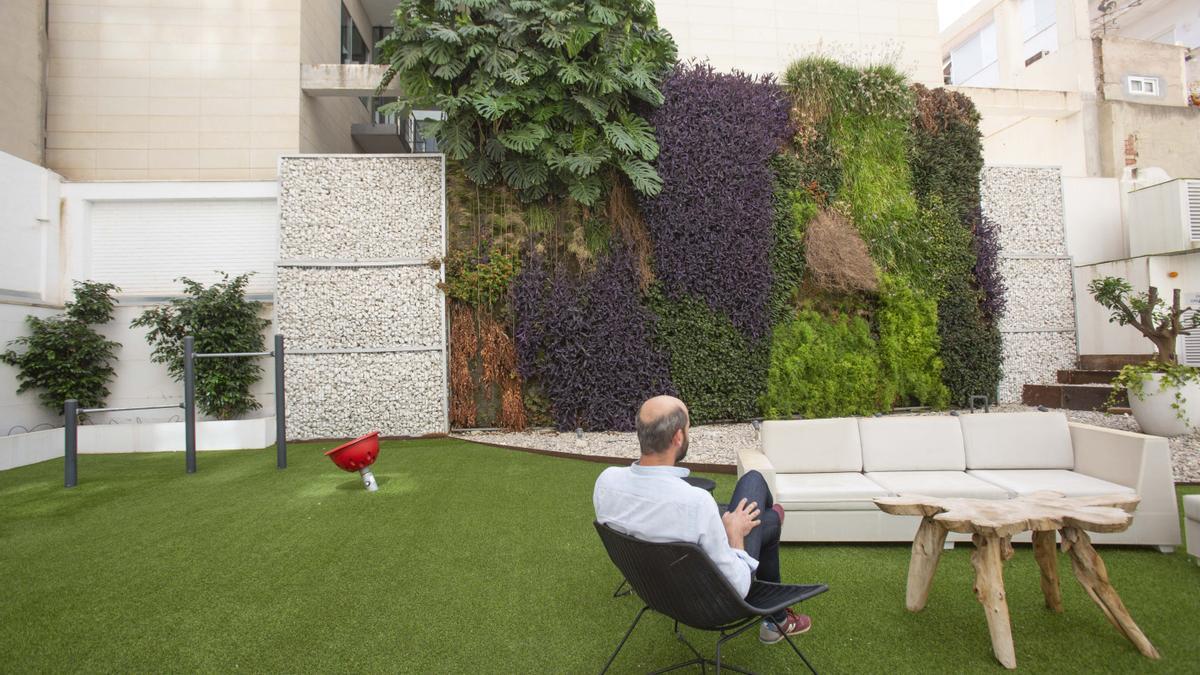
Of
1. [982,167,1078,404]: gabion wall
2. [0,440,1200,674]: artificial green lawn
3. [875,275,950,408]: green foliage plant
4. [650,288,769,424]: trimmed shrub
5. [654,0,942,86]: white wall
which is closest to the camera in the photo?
[0,440,1200,674]: artificial green lawn

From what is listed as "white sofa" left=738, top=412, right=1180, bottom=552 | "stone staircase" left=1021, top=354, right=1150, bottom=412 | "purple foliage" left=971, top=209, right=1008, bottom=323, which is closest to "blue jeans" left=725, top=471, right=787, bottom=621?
"white sofa" left=738, top=412, right=1180, bottom=552

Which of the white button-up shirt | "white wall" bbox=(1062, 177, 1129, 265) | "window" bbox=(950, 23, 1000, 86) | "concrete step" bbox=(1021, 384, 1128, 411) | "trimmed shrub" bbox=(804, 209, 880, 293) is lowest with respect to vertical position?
"concrete step" bbox=(1021, 384, 1128, 411)

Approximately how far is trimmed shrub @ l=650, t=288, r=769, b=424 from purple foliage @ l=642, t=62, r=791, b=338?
7.3 inches

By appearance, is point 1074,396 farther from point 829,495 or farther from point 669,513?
point 669,513

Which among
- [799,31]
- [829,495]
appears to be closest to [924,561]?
[829,495]

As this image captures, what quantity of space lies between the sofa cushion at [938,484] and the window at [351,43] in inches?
471

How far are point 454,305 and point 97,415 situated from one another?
5.11 meters

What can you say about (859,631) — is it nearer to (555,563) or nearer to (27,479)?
(555,563)

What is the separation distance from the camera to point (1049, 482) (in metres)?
3.61

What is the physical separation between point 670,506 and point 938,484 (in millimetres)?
2479

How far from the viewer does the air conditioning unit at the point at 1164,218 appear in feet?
28.6

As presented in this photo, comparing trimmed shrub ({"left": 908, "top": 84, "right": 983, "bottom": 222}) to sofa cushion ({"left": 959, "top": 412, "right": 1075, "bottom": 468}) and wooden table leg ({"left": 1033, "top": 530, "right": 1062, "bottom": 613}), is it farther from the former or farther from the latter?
wooden table leg ({"left": 1033, "top": 530, "right": 1062, "bottom": 613})

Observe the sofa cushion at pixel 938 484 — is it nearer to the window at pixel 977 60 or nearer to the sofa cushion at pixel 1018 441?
the sofa cushion at pixel 1018 441

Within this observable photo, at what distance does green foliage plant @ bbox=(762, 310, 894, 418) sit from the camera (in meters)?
7.99
